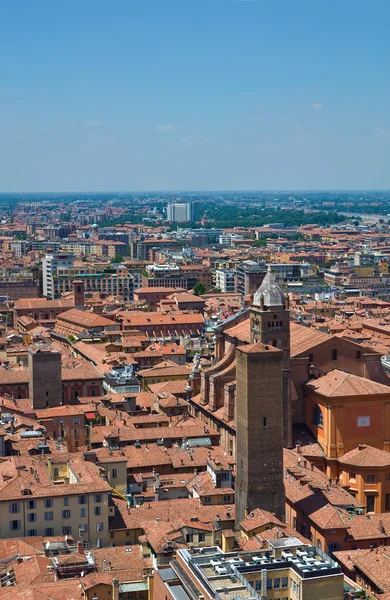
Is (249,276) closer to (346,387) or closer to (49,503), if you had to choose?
(346,387)

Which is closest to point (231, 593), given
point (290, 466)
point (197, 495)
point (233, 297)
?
point (197, 495)

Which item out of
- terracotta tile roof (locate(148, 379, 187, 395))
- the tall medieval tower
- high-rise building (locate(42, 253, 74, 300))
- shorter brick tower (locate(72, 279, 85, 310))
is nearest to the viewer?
the tall medieval tower

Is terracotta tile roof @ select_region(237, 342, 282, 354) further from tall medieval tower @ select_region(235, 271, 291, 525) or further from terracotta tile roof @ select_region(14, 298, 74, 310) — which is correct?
terracotta tile roof @ select_region(14, 298, 74, 310)

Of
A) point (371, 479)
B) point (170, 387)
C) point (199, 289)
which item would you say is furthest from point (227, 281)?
point (371, 479)

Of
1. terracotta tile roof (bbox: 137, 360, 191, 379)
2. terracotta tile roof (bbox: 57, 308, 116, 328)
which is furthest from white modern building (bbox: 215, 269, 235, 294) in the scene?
terracotta tile roof (bbox: 137, 360, 191, 379)

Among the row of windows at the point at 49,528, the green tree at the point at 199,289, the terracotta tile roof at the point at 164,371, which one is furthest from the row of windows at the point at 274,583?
the green tree at the point at 199,289

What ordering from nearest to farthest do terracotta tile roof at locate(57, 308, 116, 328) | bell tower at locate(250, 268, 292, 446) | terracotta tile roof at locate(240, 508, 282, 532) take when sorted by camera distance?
terracotta tile roof at locate(240, 508, 282, 532) → bell tower at locate(250, 268, 292, 446) → terracotta tile roof at locate(57, 308, 116, 328)

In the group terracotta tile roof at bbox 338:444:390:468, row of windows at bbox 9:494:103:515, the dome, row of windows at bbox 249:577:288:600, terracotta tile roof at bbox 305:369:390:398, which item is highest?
the dome
